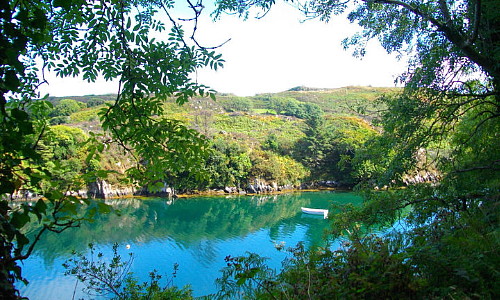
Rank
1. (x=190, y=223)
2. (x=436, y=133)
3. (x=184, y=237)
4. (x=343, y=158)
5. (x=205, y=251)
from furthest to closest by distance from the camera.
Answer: (x=190, y=223)
(x=184, y=237)
(x=205, y=251)
(x=343, y=158)
(x=436, y=133)

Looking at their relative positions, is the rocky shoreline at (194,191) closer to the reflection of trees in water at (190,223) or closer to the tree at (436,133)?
the reflection of trees in water at (190,223)

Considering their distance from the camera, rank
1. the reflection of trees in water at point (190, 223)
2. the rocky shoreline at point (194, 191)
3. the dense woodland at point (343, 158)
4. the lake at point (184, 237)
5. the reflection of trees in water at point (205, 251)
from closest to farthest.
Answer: the dense woodland at point (343, 158)
the lake at point (184, 237)
the reflection of trees in water at point (205, 251)
the reflection of trees in water at point (190, 223)
the rocky shoreline at point (194, 191)

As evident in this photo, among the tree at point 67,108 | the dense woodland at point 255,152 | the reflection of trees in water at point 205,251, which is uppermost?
the tree at point 67,108

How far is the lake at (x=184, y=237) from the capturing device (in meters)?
7.16

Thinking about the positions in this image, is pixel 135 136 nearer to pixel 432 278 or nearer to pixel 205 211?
pixel 432 278

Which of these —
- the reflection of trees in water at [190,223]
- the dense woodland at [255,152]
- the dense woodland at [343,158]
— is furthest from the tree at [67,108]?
the dense woodland at [343,158]

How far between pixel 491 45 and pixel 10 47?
3.89 metres

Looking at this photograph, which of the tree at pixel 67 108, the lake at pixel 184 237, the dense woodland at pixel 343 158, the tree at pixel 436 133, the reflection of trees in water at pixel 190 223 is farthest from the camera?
the tree at pixel 67 108

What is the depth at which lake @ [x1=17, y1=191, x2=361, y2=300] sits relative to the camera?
7163 millimetres

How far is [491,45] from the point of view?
3.09 meters

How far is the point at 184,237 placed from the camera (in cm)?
1066

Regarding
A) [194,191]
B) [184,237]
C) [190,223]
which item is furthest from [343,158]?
[194,191]

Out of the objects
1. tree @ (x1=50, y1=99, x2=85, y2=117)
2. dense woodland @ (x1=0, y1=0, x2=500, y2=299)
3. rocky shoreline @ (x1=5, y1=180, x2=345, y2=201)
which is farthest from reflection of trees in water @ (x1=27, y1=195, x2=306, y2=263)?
tree @ (x1=50, y1=99, x2=85, y2=117)

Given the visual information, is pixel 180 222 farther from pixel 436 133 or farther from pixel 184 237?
pixel 436 133
